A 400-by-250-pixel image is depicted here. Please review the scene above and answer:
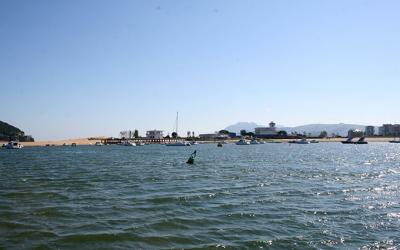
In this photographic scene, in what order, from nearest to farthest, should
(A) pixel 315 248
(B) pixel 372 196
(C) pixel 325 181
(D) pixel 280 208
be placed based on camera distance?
(A) pixel 315 248 < (D) pixel 280 208 < (B) pixel 372 196 < (C) pixel 325 181

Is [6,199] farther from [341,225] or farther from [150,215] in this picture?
[341,225]

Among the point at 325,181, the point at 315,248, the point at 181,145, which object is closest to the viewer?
the point at 315,248

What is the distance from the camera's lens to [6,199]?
84.7ft

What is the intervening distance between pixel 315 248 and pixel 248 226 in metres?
3.74

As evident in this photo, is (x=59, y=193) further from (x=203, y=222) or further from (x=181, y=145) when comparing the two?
(x=181, y=145)

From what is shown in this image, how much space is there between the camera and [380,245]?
15.4m

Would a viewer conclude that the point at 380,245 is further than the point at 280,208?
No

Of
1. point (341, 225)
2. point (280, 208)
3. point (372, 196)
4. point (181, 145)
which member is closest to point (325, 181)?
point (372, 196)

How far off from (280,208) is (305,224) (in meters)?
4.00

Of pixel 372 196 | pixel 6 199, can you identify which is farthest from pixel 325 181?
pixel 6 199

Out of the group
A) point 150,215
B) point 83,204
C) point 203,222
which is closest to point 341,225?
point 203,222

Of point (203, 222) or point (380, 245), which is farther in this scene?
point (203, 222)

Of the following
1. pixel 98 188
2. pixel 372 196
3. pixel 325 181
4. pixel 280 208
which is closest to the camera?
pixel 280 208

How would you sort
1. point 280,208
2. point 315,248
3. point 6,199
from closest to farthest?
point 315,248, point 280,208, point 6,199
